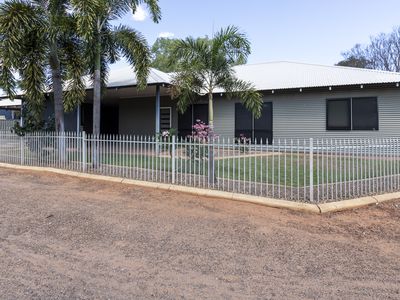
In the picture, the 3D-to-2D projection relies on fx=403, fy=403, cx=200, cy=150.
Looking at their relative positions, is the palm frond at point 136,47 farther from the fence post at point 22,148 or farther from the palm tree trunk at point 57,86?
the fence post at point 22,148

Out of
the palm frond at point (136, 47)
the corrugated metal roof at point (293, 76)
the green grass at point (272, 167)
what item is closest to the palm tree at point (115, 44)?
the palm frond at point (136, 47)

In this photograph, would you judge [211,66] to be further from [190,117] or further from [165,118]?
[165,118]

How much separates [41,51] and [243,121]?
33.1ft

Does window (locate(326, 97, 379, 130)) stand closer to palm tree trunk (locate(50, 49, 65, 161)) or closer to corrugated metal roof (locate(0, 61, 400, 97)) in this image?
corrugated metal roof (locate(0, 61, 400, 97))

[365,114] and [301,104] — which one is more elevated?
[301,104]

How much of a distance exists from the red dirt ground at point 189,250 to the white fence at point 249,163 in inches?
35.1

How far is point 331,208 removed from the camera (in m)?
6.98

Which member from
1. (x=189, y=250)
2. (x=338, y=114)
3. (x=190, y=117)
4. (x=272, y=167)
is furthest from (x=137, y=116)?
(x=189, y=250)

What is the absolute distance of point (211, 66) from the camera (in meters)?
9.88

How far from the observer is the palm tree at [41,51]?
11.3m

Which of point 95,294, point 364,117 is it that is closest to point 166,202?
point 95,294

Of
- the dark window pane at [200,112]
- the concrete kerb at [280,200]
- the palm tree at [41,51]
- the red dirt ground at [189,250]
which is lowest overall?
the red dirt ground at [189,250]

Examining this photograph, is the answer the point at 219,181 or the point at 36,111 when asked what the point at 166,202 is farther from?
the point at 36,111

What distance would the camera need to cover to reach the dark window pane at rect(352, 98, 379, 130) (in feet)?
53.3
